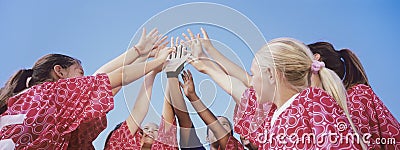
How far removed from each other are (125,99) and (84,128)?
17 centimetres

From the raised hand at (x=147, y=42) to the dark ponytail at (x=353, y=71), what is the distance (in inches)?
19.6

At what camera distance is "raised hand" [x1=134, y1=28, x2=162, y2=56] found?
1.18 m

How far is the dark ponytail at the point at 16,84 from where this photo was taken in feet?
4.32

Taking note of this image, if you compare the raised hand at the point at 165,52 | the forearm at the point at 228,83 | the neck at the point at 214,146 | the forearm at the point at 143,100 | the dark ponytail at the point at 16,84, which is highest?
Result: the raised hand at the point at 165,52

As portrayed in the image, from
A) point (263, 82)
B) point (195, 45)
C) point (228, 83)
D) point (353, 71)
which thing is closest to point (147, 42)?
point (195, 45)

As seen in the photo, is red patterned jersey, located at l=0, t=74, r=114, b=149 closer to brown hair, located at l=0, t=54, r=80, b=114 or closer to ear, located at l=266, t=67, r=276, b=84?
brown hair, located at l=0, t=54, r=80, b=114

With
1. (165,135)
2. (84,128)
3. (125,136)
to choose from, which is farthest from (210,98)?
(125,136)

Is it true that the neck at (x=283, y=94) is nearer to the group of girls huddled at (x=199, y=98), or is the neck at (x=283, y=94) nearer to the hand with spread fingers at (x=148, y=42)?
the group of girls huddled at (x=199, y=98)

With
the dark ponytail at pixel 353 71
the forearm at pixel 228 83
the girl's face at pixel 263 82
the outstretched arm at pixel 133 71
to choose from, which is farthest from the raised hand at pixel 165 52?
the dark ponytail at pixel 353 71

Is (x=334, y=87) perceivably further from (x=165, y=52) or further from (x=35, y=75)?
(x=35, y=75)

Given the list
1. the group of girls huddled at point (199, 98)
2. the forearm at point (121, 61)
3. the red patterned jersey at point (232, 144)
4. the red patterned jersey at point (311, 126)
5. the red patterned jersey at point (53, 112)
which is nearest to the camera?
the red patterned jersey at point (311, 126)

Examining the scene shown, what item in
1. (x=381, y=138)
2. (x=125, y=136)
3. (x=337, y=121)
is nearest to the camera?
(x=337, y=121)

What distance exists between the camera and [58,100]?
1.17m

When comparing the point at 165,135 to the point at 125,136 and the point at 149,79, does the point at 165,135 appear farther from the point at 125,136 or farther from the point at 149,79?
the point at 125,136
